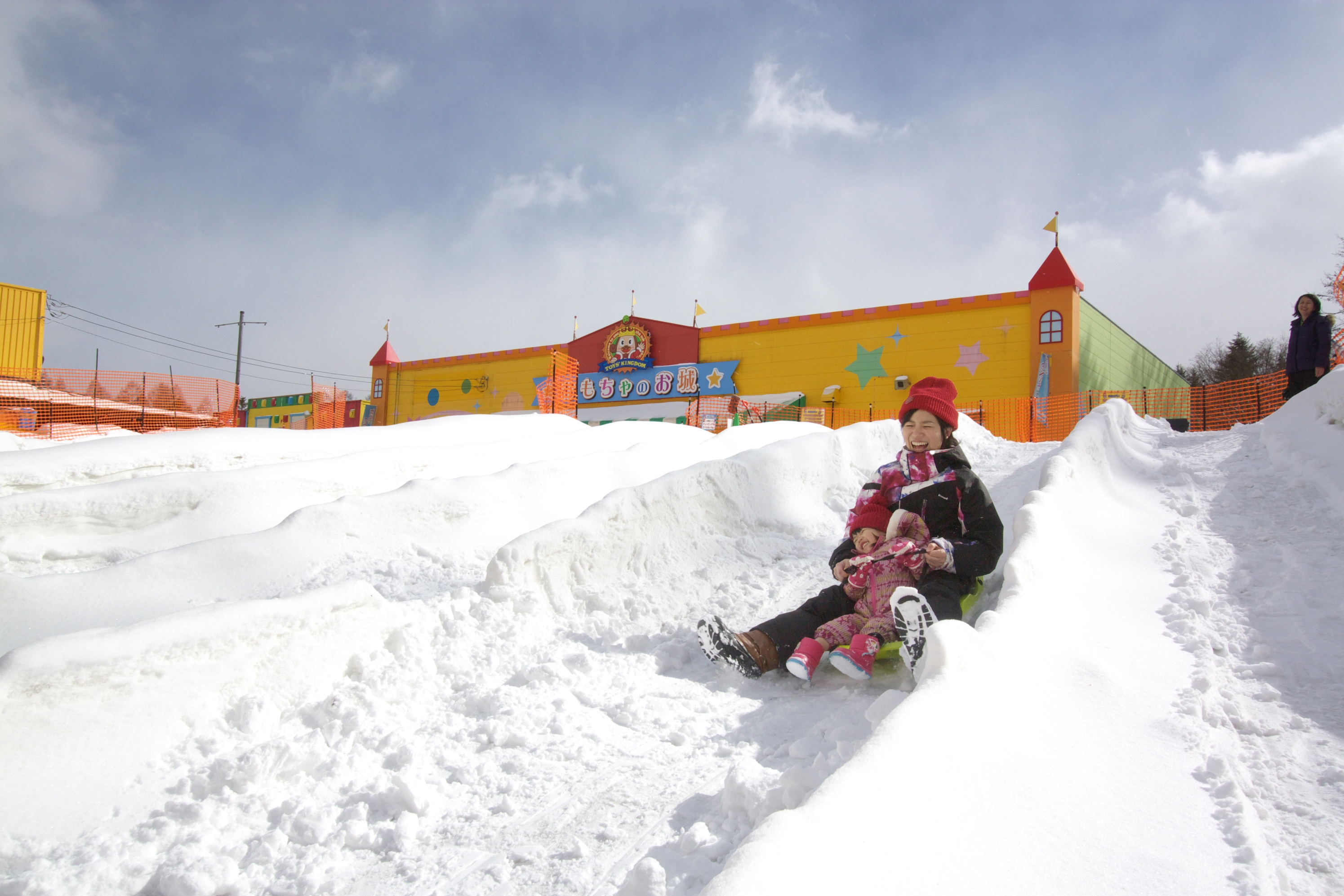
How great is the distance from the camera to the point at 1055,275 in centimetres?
1486

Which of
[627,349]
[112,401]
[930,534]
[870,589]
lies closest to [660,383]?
[627,349]

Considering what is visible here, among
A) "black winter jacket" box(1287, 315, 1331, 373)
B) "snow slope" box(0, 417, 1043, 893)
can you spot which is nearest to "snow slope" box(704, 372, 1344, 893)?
"snow slope" box(0, 417, 1043, 893)

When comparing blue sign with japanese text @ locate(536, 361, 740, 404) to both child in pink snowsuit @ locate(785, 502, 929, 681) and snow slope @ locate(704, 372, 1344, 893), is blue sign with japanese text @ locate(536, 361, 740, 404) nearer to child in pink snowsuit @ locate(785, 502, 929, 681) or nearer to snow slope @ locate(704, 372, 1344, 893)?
snow slope @ locate(704, 372, 1344, 893)

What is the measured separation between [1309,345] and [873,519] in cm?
765

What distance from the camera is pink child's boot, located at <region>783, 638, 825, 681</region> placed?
2602 mm

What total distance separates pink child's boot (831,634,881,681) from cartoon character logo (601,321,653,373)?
61.7 feet

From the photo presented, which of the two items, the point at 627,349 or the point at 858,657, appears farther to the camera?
the point at 627,349

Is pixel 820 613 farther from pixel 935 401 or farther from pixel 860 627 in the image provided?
pixel 935 401

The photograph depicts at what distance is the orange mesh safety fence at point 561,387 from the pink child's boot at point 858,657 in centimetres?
1104

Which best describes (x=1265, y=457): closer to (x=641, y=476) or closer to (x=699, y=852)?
(x=641, y=476)

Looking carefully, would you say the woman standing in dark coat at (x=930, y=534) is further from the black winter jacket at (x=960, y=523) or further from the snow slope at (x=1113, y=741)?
the snow slope at (x=1113, y=741)

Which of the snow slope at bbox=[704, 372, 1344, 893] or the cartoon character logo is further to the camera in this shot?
the cartoon character logo

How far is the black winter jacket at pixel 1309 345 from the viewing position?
24.9ft

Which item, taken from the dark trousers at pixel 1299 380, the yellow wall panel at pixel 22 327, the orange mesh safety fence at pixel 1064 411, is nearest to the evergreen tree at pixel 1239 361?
the orange mesh safety fence at pixel 1064 411
